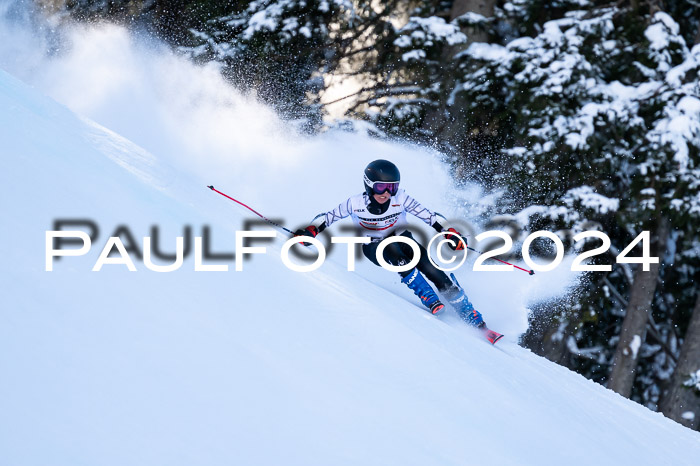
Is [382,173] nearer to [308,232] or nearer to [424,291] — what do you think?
[308,232]

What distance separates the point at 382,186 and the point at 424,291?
97 cm

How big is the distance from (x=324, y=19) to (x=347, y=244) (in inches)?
189

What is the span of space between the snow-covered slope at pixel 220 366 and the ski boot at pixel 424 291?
640 millimetres

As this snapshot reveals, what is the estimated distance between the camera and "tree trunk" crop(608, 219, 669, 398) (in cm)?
1066

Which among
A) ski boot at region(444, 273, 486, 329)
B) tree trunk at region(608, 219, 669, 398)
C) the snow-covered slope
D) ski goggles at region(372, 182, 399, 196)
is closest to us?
the snow-covered slope

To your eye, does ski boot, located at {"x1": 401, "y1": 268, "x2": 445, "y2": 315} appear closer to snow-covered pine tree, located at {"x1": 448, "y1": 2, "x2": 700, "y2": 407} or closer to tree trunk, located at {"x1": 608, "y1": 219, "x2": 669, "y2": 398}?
snow-covered pine tree, located at {"x1": 448, "y1": 2, "x2": 700, "y2": 407}

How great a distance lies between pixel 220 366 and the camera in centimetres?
250

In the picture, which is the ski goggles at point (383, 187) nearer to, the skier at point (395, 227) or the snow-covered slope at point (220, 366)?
the skier at point (395, 227)

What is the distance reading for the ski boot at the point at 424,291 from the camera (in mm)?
5688

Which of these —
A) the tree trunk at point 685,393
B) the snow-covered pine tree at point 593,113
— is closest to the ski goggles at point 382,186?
the snow-covered pine tree at point 593,113

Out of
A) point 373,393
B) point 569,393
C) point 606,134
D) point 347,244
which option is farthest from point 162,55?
point 373,393

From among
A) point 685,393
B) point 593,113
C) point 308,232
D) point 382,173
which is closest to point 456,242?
point 382,173

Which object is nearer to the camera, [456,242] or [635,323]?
[456,242]

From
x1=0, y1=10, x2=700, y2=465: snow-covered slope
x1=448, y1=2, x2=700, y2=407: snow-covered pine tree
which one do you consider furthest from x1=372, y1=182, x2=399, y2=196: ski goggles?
x1=448, y1=2, x2=700, y2=407: snow-covered pine tree
